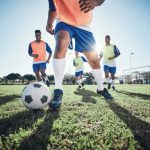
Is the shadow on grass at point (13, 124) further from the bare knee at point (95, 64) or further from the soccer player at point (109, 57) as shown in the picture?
the soccer player at point (109, 57)

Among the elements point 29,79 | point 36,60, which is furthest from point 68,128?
point 29,79

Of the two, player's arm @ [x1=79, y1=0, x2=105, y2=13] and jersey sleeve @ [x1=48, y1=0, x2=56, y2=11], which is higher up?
jersey sleeve @ [x1=48, y1=0, x2=56, y2=11]

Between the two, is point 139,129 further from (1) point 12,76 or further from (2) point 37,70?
(1) point 12,76

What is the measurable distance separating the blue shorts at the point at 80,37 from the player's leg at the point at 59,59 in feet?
0.48

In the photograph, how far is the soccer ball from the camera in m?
3.90

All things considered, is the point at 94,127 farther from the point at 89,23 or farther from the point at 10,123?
the point at 89,23

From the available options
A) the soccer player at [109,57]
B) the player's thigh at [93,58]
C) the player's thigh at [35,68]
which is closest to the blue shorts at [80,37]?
the player's thigh at [93,58]

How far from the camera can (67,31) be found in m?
4.27

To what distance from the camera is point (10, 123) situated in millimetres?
2930

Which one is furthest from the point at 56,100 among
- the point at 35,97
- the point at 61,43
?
the point at 61,43

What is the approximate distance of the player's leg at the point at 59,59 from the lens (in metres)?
4.05

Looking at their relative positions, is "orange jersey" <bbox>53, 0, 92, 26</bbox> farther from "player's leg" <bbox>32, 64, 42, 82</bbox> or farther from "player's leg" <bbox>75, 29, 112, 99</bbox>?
"player's leg" <bbox>32, 64, 42, 82</bbox>

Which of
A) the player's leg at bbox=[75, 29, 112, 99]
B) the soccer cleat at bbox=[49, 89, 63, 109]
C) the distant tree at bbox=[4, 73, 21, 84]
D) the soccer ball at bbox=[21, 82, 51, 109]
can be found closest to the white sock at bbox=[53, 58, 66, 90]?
the soccer cleat at bbox=[49, 89, 63, 109]

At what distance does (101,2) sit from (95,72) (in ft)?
6.20
